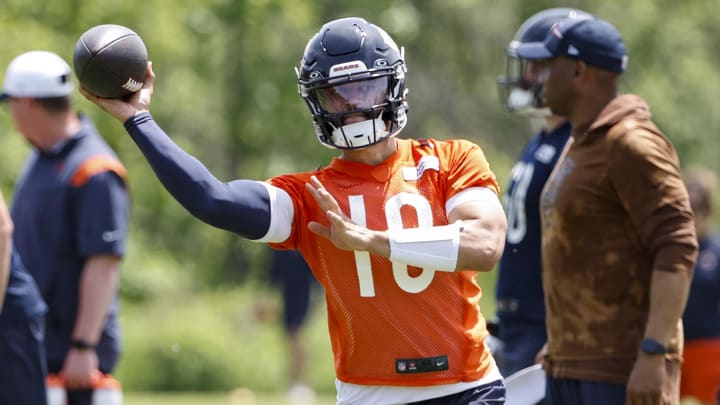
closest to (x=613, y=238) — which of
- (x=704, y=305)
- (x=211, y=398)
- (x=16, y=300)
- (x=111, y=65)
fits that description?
(x=111, y=65)

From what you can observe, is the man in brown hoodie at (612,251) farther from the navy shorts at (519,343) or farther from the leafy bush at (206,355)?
the leafy bush at (206,355)

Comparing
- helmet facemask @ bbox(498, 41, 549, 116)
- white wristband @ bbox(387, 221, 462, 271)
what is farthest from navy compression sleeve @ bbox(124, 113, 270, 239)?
helmet facemask @ bbox(498, 41, 549, 116)

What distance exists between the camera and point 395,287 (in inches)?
178

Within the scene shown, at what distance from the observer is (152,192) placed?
20891 mm

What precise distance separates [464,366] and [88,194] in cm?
286

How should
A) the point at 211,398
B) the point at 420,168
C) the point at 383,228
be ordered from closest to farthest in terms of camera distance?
the point at 383,228
the point at 420,168
the point at 211,398

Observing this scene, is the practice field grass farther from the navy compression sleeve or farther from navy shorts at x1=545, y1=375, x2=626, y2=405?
the navy compression sleeve

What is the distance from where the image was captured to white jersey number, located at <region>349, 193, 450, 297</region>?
4527mm

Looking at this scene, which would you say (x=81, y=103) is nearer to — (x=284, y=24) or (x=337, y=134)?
(x=284, y=24)

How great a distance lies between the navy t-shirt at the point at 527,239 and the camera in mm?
6648

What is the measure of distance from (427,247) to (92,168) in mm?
2880

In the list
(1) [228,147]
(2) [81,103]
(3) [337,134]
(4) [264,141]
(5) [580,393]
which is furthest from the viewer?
(1) [228,147]

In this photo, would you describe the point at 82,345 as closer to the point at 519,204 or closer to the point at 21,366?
the point at 21,366

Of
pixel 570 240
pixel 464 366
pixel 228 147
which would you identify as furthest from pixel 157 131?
pixel 228 147
